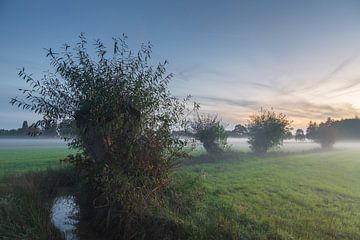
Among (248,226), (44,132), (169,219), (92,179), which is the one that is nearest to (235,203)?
(248,226)

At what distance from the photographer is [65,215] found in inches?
579

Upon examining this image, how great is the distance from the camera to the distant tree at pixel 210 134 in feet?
146

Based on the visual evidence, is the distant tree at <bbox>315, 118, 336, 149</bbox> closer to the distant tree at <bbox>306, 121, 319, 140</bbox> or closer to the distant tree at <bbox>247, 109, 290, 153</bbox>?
the distant tree at <bbox>306, 121, 319, 140</bbox>

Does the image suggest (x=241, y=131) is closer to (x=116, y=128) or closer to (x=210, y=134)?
(x=210, y=134)

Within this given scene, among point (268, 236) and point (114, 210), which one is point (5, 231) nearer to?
point (114, 210)

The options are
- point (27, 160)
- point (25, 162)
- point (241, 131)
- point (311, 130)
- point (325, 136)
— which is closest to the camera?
point (25, 162)

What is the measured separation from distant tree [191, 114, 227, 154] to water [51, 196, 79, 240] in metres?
28.7

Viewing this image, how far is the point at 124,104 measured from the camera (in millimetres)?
13148

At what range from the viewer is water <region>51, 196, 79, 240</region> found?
12.8m

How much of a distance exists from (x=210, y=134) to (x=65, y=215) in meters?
31.2

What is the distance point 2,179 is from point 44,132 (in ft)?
22.8

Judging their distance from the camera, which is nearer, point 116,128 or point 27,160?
point 116,128

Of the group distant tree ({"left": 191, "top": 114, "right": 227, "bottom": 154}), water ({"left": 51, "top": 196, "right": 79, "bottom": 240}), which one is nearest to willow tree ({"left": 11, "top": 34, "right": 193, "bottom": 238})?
water ({"left": 51, "top": 196, "right": 79, "bottom": 240})

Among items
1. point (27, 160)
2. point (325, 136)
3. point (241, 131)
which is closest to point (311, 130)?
point (325, 136)
